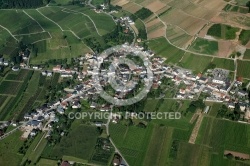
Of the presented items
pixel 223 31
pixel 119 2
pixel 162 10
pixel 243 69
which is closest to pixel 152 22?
pixel 162 10

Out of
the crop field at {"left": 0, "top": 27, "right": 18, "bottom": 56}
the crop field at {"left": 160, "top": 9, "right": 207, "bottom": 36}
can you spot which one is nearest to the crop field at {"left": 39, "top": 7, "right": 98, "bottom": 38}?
the crop field at {"left": 0, "top": 27, "right": 18, "bottom": 56}

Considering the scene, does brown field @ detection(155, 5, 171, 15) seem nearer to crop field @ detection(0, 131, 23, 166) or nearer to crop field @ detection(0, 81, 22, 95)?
crop field @ detection(0, 81, 22, 95)

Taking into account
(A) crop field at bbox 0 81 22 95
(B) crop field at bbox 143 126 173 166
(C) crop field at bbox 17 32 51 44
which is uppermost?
(B) crop field at bbox 143 126 173 166

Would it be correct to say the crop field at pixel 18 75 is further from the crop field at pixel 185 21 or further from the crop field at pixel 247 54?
the crop field at pixel 247 54

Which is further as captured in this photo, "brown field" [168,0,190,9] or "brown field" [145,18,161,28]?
"brown field" [168,0,190,9]

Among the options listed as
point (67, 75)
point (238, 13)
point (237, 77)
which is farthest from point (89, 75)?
point (238, 13)

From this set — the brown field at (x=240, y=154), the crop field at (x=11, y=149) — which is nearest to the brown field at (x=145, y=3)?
the crop field at (x=11, y=149)

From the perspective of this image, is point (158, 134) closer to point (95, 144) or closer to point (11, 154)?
point (95, 144)
